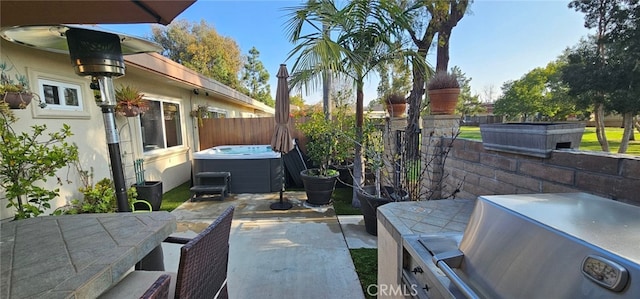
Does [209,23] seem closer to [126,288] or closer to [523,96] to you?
[126,288]

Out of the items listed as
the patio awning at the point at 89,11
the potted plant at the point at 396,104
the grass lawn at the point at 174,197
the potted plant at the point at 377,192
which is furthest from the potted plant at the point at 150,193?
the potted plant at the point at 396,104

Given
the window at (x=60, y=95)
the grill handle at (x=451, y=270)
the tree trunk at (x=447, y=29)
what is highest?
the tree trunk at (x=447, y=29)

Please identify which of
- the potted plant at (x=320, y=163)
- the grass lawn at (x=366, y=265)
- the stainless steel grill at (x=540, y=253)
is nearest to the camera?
the stainless steel grill at (x=540, y=253)

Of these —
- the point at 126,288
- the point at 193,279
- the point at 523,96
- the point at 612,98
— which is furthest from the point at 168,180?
the point at 523,96

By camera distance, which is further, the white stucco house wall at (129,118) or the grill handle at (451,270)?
the white stucco house wall at (129,118)

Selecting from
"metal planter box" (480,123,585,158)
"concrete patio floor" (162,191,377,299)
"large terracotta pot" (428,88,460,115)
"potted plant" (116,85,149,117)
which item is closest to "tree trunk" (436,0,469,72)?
"large terracotta pot" (428,88,460,115)

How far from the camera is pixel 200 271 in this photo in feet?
3.63

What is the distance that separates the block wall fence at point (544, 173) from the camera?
3.77 feet

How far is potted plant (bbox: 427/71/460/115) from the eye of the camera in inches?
98.6

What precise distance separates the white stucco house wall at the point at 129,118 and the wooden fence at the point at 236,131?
28cm

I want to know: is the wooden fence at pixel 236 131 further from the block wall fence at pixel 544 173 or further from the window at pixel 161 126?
the block wall fence at pixel 544 173

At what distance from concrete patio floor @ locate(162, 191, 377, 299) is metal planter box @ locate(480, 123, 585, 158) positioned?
1656 mm
